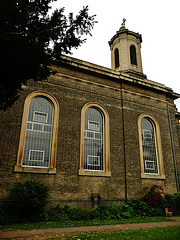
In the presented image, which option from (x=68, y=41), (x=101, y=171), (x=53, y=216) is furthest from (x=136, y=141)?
(x=68, y=41)

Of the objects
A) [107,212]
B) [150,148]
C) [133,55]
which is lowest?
[107,212]

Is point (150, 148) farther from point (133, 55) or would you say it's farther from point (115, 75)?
point (133, 55)

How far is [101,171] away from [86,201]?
2.07 m

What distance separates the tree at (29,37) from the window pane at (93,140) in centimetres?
800

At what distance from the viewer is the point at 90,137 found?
42.6 feet

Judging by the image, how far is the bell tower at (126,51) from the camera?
19469 millimetres

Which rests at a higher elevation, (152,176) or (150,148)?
(150,148)

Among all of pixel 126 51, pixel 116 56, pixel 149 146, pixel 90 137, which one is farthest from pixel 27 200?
pixel 116 56

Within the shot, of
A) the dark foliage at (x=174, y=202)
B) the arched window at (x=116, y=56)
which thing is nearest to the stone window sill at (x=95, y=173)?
the dark foliage at (x=174, y=202)

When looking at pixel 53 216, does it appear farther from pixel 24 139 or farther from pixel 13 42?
pixel 13 42

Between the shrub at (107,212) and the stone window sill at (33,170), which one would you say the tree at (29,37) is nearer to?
the stone window sill at (33,170)

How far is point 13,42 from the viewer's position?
4422 mm

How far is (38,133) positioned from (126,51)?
1346cm

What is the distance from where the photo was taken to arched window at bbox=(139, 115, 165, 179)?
1420 cm
